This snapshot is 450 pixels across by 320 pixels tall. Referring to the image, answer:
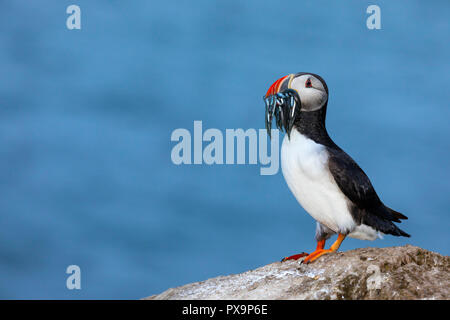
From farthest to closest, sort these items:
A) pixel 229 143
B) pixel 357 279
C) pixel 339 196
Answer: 1. pixel 229 143
2. pixel 339 196
3. pixel 357 279

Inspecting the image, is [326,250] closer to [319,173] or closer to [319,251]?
[319,251]

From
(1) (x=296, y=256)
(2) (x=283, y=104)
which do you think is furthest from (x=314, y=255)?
(2) (x=283, y=104)

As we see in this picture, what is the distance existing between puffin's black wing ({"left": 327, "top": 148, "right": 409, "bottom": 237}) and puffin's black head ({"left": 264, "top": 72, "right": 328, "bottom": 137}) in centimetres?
36

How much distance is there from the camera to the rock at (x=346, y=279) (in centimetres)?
360

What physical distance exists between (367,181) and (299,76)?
36.4 inches

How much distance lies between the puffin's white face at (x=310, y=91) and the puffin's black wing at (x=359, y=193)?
354mm

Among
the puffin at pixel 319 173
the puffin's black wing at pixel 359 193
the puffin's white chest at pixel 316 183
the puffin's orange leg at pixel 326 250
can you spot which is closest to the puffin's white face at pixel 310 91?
the puffin at pixel 319 173

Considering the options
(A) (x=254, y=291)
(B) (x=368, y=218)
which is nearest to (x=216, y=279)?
(A) (x=254, y=291)

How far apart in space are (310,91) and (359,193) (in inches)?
32.4

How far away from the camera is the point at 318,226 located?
14.5ft

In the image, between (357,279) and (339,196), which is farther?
(339,196)

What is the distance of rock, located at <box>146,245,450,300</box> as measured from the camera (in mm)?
3602

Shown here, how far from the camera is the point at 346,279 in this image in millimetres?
3684
